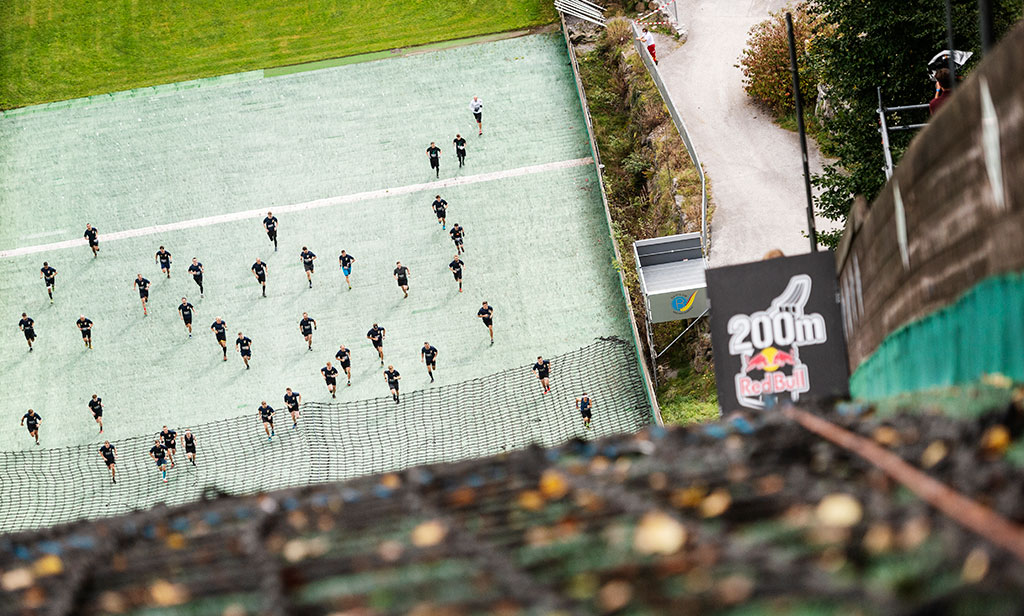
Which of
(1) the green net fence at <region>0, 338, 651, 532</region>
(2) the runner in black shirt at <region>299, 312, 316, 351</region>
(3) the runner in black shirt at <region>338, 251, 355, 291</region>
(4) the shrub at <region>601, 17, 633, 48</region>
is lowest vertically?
(1) the green net fence at <region>0, 338, 651, 532</region>

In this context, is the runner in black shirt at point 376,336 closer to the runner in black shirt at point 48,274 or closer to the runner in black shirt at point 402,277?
the runner in black shirt at point 402,277

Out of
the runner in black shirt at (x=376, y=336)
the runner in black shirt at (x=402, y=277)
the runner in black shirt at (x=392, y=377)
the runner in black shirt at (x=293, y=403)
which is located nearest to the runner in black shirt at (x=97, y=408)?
the runner in black shirt at (x=293, y=403)

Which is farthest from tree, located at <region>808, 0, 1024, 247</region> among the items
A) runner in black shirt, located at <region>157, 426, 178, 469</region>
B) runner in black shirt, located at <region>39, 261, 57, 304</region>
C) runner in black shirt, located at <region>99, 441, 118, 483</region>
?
runner in black shirt, located at <region>39, 261, 57, 304</region>

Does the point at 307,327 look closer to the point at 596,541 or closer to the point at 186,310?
the point at 186,310

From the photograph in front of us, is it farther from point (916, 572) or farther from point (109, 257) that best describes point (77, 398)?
point (916, 572)

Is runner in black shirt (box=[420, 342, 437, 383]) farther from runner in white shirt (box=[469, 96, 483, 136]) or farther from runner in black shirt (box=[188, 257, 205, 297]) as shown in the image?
runner in white shirt (box=[469, 96, 483, 136])

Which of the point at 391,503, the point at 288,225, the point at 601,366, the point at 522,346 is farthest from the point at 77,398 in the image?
the point at 391,503
